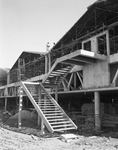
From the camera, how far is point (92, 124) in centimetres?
1344

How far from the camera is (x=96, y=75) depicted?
13.9 metres

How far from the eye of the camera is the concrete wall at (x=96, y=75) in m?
13.2

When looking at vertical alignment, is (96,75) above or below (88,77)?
above

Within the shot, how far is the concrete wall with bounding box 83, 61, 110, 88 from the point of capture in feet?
43.2

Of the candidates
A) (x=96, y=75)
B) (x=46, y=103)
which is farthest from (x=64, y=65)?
(x=46, y=103)

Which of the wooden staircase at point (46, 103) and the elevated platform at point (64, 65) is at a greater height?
the elevated platform at point (64, 65)

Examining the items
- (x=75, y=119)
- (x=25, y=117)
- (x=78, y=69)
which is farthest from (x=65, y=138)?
(x=25, y=117)

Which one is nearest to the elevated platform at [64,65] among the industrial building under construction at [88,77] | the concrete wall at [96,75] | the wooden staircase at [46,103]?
the industrial building under construction at [88,77]

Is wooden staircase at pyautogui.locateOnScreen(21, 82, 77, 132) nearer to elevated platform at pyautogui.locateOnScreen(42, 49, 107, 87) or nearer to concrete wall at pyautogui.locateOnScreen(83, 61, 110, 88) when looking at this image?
elevated platform at pyautogui.locateOnScreen(42, 49, 107, 87)

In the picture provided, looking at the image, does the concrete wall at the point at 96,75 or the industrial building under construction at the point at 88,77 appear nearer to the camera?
the industrial building under construction at the point at 88,77

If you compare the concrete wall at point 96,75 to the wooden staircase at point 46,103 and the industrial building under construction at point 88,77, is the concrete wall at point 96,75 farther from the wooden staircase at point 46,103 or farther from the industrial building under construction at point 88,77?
the wooden staircase at point 46,103

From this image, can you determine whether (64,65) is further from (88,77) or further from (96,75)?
(96,75)

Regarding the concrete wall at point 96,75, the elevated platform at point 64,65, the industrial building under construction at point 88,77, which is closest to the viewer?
the industrial building under construction at point 88,77

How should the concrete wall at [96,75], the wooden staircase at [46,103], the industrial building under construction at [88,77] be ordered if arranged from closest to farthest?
1. the wooden staircase at [46,103]
2. the industrial building under construction at [88,77]
3. the concrete wall at [96,75]
